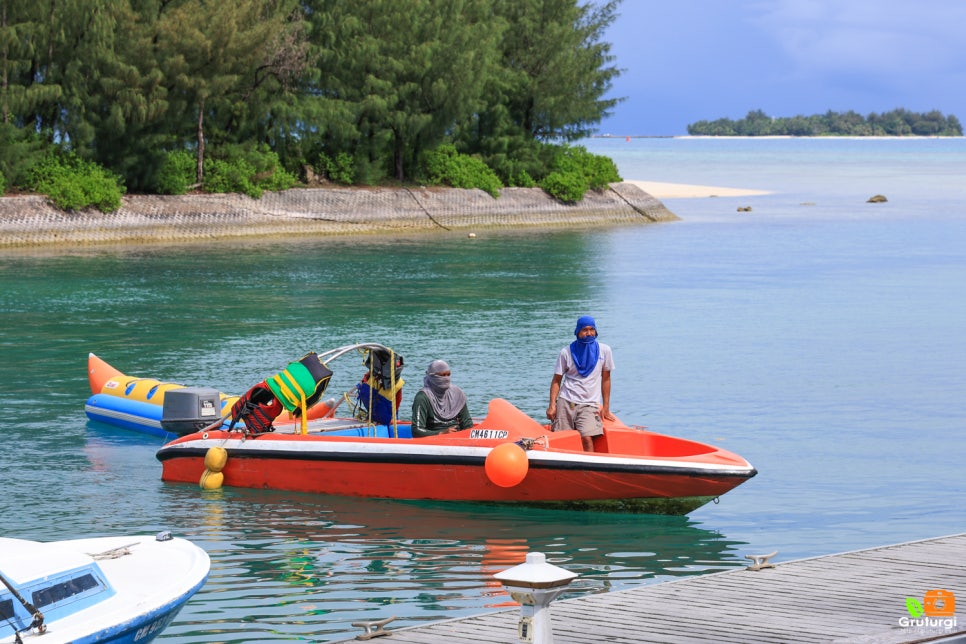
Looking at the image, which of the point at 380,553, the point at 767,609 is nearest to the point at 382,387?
the point at 380,553

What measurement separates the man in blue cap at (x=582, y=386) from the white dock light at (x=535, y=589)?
645cm

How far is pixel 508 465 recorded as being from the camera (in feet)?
46.0

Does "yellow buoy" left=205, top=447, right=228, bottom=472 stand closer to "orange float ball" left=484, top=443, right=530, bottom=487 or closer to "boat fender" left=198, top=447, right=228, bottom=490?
"boat fender" left=198, top=447, right=228, bottom=490

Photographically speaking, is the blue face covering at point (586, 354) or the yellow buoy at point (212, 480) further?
the yellow buoy at point (212, 480)

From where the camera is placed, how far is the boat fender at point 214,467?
15781 millimetres

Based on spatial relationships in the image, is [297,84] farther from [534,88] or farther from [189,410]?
[189,410]

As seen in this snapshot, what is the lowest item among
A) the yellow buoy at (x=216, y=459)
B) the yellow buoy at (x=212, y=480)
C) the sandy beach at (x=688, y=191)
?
the yellow buoy at (x=212, y=480)

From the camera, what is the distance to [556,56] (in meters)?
68.6

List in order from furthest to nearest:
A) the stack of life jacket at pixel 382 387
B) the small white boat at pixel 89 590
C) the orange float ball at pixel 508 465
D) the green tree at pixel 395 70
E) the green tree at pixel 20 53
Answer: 1. the green tree at pixel 395 70
2. the green tree at pixel 20 53
3. the stack of life jacket at pixel 382 387
4. the orange float ball at pixel 508 465
5. the small white boat at pixel 89 590

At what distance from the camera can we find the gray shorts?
578 inches

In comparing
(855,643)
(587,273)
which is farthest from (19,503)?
(587,273)

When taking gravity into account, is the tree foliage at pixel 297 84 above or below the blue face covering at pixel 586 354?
above

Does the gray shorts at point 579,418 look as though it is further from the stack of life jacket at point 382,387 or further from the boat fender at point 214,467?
the boat fender at point 214,467

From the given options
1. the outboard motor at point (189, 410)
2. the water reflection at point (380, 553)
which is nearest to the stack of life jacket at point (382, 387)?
the water reflection at point (380, 553)
